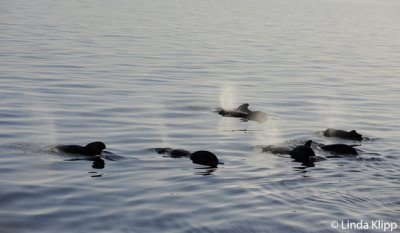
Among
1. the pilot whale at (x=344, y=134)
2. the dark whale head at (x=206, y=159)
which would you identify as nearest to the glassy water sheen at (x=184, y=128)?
the dark whale head at (x=206, y=159)

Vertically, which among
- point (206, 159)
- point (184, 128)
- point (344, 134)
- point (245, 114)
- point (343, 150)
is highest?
point (245, 114)

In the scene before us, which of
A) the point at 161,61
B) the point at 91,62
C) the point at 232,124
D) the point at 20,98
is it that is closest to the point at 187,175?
the point at 232,124

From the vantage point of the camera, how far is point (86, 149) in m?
19.8

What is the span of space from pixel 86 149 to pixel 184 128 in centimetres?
565

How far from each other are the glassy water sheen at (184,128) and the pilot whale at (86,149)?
0.36m

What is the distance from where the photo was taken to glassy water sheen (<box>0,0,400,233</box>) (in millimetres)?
15258

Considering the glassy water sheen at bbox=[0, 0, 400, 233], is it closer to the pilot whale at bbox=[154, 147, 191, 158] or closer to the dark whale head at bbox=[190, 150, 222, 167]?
the dark whale head at bbox=[190, 150, 222, 167]

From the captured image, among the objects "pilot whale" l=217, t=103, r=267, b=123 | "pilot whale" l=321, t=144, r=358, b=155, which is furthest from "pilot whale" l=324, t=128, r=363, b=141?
"pilot whale" l=217, t=103, r=267, b=123

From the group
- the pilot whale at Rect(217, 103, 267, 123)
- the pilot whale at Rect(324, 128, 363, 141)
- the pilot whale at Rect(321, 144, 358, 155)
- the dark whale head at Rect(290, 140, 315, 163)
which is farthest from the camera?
the pilot whale at Rect(217, 103, 267, 123)

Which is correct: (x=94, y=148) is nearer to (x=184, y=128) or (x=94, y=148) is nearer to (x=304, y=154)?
(x=304, y=154)

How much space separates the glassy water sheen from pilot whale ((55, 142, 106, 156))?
363 millimetres

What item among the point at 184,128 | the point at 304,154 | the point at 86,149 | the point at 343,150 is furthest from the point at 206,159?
the point at 184,128

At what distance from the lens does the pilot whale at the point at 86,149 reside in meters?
19.7

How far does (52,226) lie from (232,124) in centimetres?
1245
